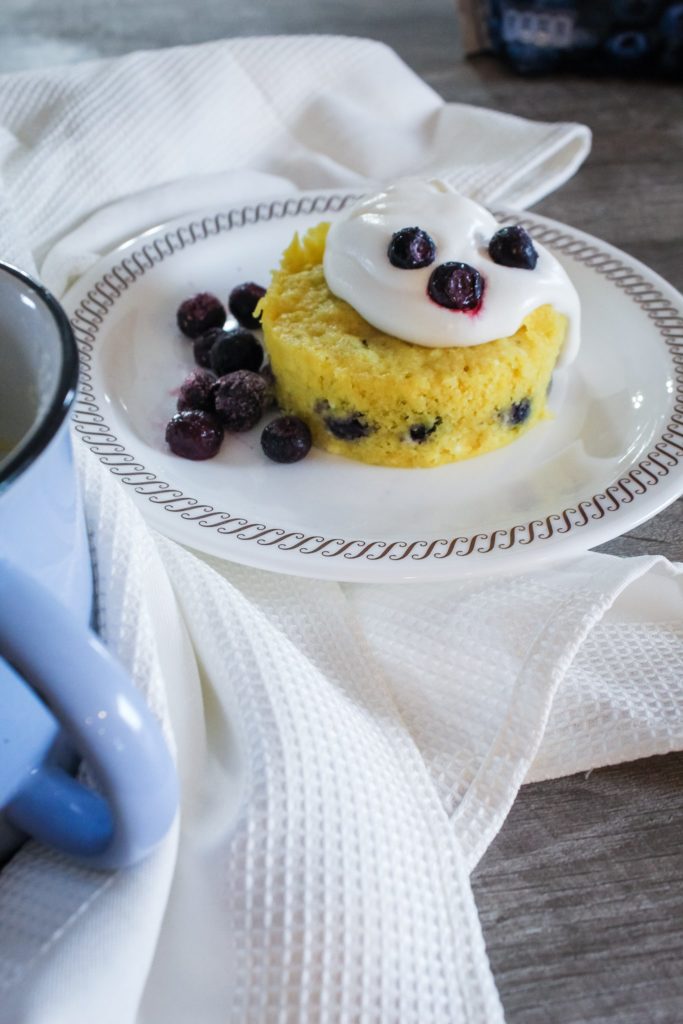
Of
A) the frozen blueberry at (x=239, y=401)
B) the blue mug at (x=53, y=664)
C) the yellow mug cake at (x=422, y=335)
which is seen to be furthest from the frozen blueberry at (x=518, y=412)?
the blue mug at (x=53, y=664)

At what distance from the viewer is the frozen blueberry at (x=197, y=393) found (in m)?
1.43

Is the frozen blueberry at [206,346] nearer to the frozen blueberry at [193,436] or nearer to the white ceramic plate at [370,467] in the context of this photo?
the white ceramic plate at [370,467]

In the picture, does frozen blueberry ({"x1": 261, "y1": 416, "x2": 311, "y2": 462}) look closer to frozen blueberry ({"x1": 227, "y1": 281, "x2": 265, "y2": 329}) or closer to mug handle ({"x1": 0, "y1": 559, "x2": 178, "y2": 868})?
frozen blueberry ({"x1": 227, "y1": 281, "x2": 265, "y2": 329})

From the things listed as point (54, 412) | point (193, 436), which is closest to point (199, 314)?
point (193, 436)

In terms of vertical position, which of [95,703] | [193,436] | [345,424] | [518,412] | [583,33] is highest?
[95,703]

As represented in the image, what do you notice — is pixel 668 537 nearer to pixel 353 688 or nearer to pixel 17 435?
pixel 353 688

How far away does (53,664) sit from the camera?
1.91ft

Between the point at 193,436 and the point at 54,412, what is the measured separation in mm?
714

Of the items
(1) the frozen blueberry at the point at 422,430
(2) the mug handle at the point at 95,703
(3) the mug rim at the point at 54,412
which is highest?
(3) the mug rim at the point at 54,412

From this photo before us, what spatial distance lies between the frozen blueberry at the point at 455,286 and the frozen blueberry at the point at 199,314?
0.39m

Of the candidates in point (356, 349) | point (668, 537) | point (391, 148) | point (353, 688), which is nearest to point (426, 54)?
point (391, 148)

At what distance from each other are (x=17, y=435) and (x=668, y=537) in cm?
75

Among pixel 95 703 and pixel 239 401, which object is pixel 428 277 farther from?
pixel 95 703

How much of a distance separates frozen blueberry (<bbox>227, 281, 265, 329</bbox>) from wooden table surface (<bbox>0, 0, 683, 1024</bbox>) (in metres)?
0.61
